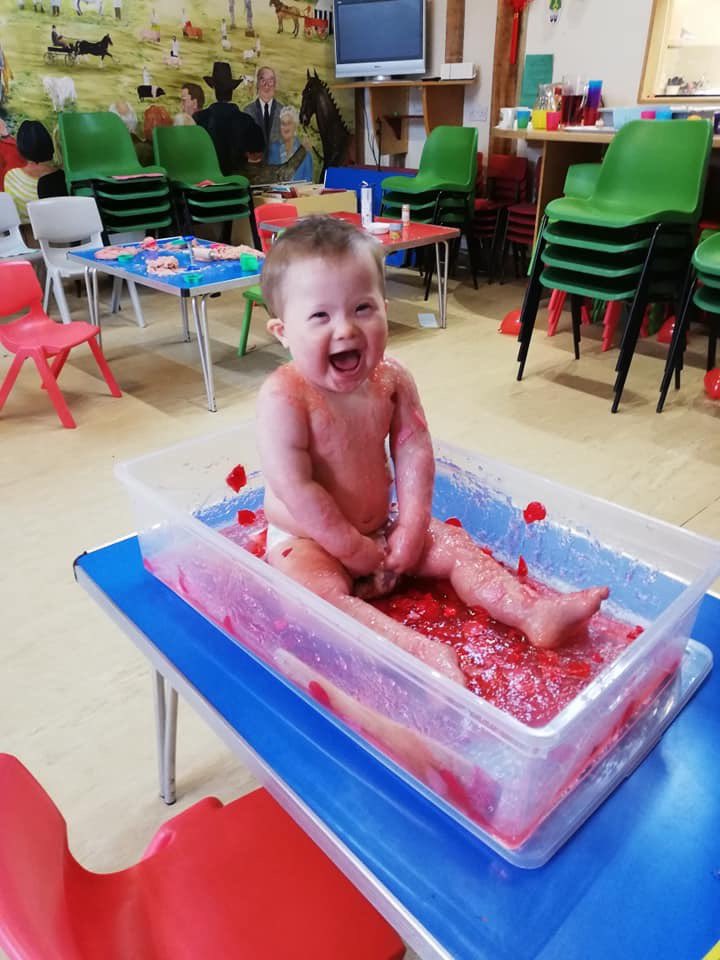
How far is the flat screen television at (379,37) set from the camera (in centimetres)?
537

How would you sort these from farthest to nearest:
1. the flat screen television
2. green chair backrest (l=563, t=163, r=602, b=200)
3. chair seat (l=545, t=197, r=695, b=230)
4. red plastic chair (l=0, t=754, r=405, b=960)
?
the flat screen television < green chair backrest (l=563, t=163, r=602, b=200) < chair seat (l=545, t=197, r=695, b=230) < red plastic chair (l=0, t=754, r=405, b=960)

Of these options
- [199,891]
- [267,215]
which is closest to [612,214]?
[267,215]

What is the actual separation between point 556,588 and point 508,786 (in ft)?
1.64

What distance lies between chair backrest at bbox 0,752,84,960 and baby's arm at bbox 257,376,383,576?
50cm

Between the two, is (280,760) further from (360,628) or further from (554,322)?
(554,322)

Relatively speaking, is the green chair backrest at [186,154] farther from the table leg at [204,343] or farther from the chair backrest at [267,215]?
the table leg at [204,343]

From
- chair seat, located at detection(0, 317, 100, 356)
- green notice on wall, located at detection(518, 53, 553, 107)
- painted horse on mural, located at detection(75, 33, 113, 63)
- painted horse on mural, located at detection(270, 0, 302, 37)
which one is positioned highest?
painted horse on mural, located at detection(270, 0, 302, 37)

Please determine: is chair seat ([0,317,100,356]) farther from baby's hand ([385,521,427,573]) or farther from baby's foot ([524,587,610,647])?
baby's foot ([524,587,610,647])

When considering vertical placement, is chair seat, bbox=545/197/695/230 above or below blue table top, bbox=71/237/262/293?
above

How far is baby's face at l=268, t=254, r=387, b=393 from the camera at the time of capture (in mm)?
944

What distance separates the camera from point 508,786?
689 millimetres

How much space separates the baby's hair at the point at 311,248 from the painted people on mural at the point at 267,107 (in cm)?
530

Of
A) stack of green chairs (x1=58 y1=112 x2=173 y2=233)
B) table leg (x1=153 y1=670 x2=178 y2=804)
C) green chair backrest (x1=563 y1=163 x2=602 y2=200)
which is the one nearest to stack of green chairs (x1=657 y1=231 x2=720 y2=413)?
green chair backrest (x1=563 y1=163 x2=602 y2=200)

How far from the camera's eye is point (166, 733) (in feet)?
4.31
